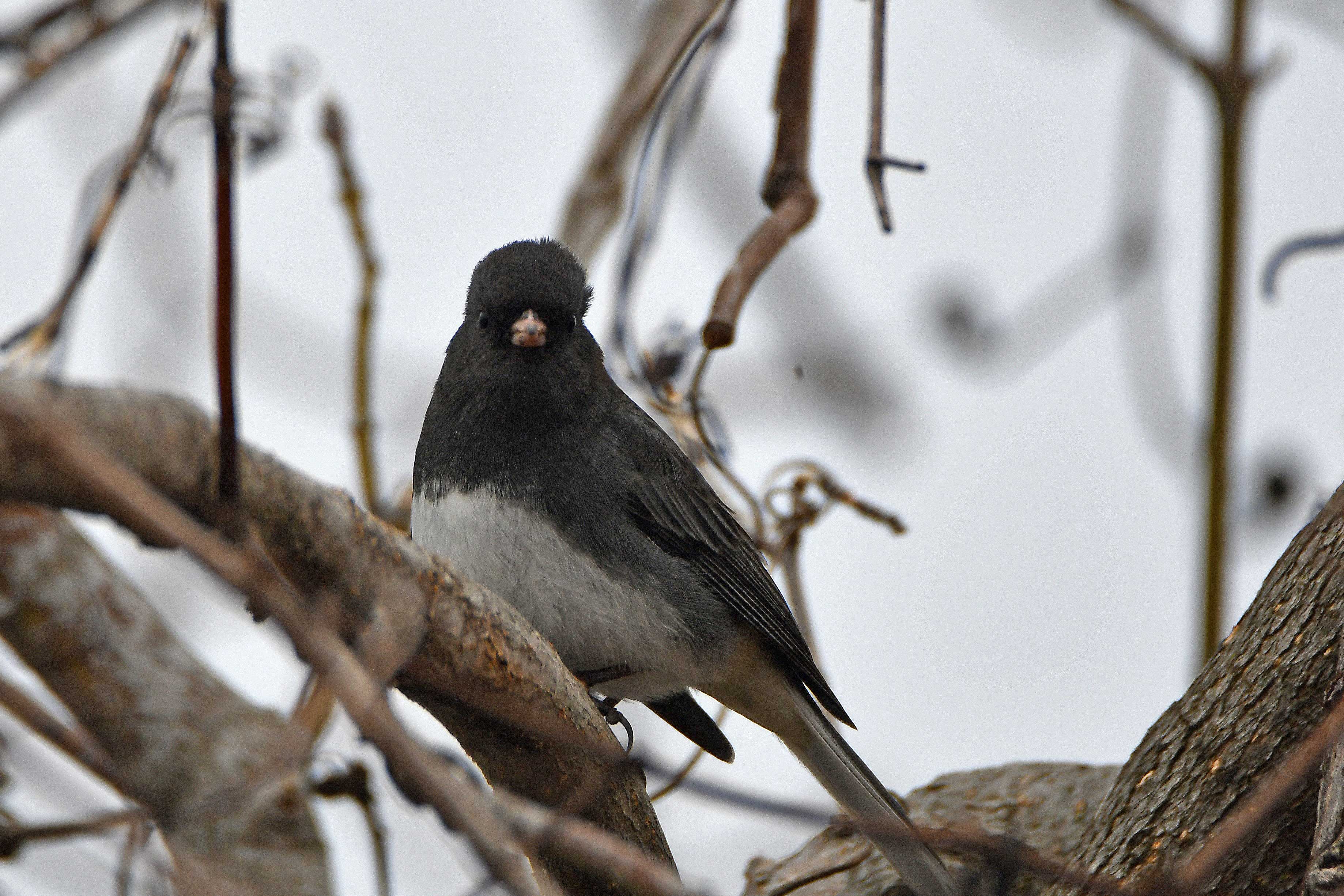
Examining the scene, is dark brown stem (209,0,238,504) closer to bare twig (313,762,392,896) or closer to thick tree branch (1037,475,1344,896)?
bare twig (313,762,392,896)

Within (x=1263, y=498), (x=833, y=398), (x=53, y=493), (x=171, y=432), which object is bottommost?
(x=53, y=493)

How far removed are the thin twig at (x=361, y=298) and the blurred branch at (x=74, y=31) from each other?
565mm

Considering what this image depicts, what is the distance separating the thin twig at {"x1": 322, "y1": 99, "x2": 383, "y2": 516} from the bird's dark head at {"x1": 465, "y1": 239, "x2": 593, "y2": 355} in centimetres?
44

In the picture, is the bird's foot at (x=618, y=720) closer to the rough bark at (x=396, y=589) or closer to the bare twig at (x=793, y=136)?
the rough bark at (x=396, y=589)

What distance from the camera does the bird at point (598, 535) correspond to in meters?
2.65

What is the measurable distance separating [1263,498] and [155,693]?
2.94 meters

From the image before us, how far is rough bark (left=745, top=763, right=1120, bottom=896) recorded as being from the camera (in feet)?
9.14

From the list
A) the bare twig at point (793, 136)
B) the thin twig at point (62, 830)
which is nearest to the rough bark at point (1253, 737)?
the bare twig at point (793, 136)

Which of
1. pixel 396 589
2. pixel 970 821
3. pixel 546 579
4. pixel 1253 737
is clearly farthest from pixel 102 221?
pixel 970 821

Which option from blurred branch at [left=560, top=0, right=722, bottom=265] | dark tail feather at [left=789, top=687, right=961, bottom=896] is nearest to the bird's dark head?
blurred branch at [left=560, top=0, right=722, bottom=265]

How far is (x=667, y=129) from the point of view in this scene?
3082mm

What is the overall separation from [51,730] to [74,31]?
77.2 inches

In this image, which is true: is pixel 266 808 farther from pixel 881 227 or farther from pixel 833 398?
pixel 833 398

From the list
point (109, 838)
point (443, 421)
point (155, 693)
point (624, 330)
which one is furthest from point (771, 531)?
point (109, 838)
